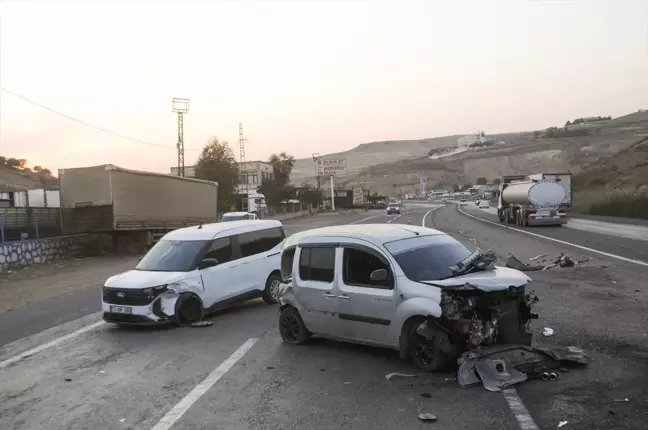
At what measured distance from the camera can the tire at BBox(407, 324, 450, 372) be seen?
6852 mm

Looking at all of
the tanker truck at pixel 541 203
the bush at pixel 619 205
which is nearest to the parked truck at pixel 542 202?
the tanker truck at pixel 541 203

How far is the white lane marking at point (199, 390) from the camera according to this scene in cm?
589

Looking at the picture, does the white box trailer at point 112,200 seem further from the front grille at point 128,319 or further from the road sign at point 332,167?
the road sign at point 332,167

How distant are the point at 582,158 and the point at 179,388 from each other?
17198 centimetres

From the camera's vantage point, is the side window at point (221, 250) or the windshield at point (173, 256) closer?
the windshield at point (173, 256)

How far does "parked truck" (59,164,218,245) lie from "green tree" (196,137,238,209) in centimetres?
4071

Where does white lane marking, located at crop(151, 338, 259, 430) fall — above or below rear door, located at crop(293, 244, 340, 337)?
below

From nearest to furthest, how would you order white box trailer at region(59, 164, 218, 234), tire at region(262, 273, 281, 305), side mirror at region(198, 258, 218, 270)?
side mirror at region(198, 258, 218, 270), tire at region(262, 273, 281, 305), white box trailer at region(59, 164, 218, 234)

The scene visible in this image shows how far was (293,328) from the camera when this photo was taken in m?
8.87

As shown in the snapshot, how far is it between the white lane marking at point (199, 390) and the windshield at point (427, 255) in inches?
102

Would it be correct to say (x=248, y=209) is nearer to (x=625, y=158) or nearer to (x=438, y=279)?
(x=625, y=158)

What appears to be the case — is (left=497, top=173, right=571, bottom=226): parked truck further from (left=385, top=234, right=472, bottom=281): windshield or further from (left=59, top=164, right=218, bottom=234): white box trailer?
(left=385, top=234, right=472, bottom=281): windshield

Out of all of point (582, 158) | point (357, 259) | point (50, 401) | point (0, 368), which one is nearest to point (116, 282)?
point (0, 368)

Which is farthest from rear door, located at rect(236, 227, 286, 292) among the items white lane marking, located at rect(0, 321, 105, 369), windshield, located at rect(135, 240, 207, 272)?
white lane marking, located at rect(0, 321, 105, 369)
